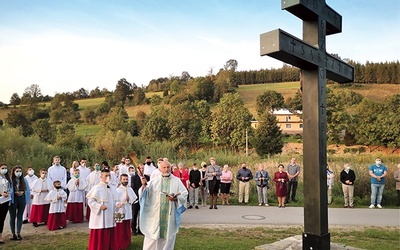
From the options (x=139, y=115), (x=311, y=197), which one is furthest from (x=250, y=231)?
(x=139, y=115)

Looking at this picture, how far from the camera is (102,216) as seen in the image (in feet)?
25.3

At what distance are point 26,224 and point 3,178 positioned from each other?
328 cm

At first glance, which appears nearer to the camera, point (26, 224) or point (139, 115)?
point (26, 224)

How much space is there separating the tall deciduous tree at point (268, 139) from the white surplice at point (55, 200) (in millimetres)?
30975

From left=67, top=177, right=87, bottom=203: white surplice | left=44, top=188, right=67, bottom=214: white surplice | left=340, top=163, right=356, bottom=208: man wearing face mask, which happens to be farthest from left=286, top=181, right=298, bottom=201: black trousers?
left=44, top=188, right=67, bottom=214: white surplice

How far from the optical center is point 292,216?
1255 cm

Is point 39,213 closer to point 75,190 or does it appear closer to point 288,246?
point 75,190

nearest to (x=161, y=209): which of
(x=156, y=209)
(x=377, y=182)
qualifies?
(x=156, y=209)

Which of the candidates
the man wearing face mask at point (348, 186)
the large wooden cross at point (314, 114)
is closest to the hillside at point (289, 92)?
the man wearing face mask at point (348, 186)

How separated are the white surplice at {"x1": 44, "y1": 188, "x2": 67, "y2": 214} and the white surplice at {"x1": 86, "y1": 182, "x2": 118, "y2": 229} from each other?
3.56 metres

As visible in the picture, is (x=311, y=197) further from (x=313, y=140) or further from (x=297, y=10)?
(x=297, y=10)

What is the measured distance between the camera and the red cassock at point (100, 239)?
7.55 metres

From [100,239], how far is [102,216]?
0.47 meters

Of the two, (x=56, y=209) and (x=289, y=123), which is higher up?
(x=289, y=123)
